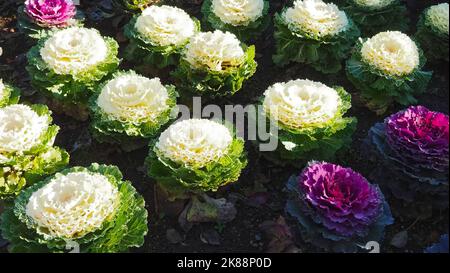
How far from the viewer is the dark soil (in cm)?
268

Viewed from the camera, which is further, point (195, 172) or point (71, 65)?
point (71, 65)

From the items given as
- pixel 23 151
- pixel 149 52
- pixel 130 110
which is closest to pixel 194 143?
pixel 130 110

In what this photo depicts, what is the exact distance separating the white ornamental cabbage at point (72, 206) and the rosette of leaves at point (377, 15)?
223 centimetres

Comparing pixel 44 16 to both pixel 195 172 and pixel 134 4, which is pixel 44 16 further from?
pixel 195 172

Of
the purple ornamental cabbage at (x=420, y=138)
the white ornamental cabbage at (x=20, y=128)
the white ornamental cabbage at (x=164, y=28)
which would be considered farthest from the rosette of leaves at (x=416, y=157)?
the white ornamental cabbage at (x=20, y=128)

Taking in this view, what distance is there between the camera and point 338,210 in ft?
7.88

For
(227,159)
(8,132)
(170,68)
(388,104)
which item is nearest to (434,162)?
(388,104)

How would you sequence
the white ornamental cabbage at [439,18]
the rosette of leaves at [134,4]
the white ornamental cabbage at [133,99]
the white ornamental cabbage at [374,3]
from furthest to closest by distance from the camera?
the rosette of leaves at [134,4] → the white ornamental cabbage at [374,3] → the white ornamental cabbage at [439,18] → the white ornamental cabbage at [133,99]

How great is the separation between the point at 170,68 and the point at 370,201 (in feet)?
5.73

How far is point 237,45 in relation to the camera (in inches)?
126

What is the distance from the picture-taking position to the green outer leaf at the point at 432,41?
11.5 feet

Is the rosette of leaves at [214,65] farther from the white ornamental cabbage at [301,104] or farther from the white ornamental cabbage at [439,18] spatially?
the white ornamental cabbage at [439,18]

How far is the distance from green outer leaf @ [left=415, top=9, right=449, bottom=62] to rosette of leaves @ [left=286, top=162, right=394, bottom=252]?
145 centimetres

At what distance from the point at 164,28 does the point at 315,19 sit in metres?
0.93
